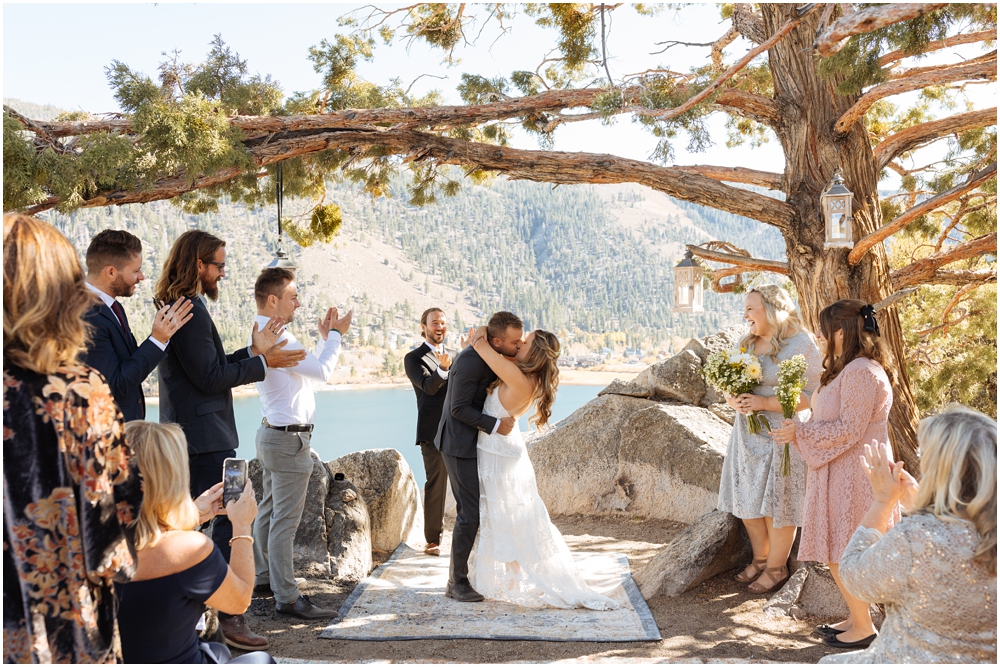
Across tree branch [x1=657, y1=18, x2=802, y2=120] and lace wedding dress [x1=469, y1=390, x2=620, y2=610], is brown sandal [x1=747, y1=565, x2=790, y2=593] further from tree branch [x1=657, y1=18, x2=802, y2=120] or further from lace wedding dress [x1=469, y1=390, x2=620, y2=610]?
tree branch [x1=657, y1=18, x2=802, y2=120]

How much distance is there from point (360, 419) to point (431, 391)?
32.1 m

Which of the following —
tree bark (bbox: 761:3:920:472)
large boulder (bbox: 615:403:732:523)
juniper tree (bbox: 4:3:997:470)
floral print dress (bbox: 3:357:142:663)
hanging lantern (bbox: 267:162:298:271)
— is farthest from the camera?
large boulder (bbox: 615:403:732:523)

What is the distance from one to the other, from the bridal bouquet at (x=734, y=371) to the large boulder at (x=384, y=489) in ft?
9.11

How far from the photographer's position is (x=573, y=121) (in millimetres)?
5719

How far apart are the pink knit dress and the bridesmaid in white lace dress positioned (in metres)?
1.57

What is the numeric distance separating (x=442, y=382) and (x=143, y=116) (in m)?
2.60

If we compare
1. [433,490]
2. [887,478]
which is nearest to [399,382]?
[433,490]

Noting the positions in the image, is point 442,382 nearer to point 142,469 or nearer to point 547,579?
point 547,579

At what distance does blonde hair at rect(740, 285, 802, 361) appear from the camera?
445 centimetres

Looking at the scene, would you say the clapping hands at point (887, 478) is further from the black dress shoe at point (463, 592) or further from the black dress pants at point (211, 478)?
the black dress pants at point (211, 478)

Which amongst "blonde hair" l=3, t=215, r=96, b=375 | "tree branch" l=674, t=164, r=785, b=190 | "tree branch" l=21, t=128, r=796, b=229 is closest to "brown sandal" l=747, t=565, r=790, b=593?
"tree branch" l=21, t=128, r=796, b=229

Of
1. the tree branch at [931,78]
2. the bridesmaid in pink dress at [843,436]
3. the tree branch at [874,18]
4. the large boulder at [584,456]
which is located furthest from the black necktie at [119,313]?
the large boulder at [584,456]

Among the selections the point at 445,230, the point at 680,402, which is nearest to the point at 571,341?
the point at 445,230

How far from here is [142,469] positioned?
210cm
